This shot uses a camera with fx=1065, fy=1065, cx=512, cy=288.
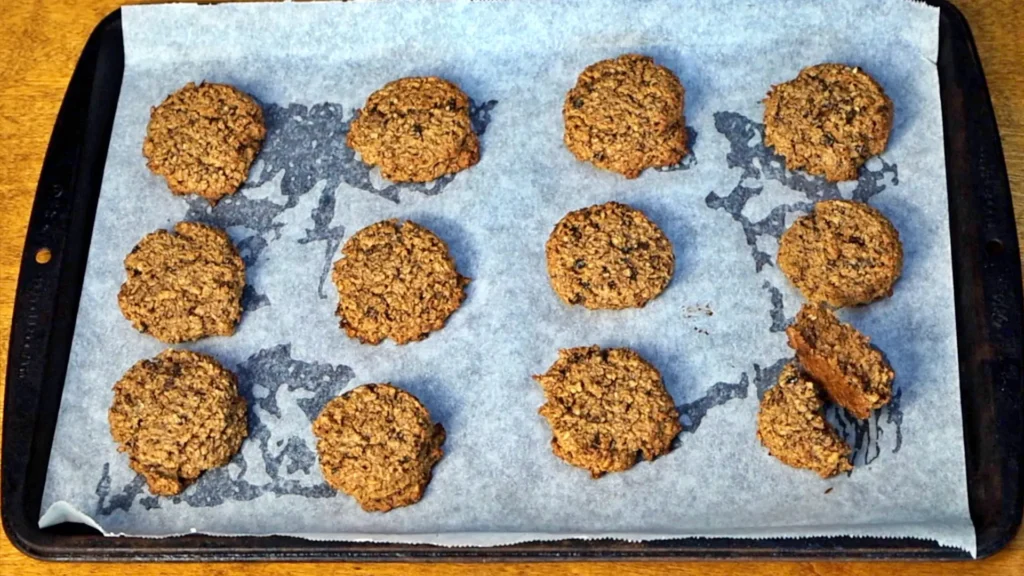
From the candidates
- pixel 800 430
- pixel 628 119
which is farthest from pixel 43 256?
pixel 800 430

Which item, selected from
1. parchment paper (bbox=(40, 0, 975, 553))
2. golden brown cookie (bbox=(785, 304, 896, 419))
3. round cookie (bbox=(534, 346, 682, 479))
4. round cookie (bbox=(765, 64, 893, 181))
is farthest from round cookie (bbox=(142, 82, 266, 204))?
golden brown cookie (bbox=(785, 304, 896, 419))

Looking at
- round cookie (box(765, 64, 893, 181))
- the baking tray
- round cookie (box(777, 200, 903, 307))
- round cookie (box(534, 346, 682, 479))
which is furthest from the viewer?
round cookie (box(765, 64, 893, 181))

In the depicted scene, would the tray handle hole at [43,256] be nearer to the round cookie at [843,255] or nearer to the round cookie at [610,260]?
the round cookie at [610,260]

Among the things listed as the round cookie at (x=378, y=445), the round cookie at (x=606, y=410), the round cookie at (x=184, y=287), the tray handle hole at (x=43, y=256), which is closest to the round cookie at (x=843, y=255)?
the round cookie at (x=606, y=410)

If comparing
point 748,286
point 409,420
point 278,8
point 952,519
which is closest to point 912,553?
point 952,519

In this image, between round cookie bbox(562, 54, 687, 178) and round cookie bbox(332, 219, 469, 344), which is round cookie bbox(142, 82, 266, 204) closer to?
round cookie bbox(332, 219, 469, 344)

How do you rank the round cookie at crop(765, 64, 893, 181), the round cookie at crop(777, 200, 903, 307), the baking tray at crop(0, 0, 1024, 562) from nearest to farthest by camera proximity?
the baking tray at crop(0, 0, 1024, 562) < the round cookie at crop(777, 200, 903, 307) < the round cookie at crop(765, 64, 893, 181)
